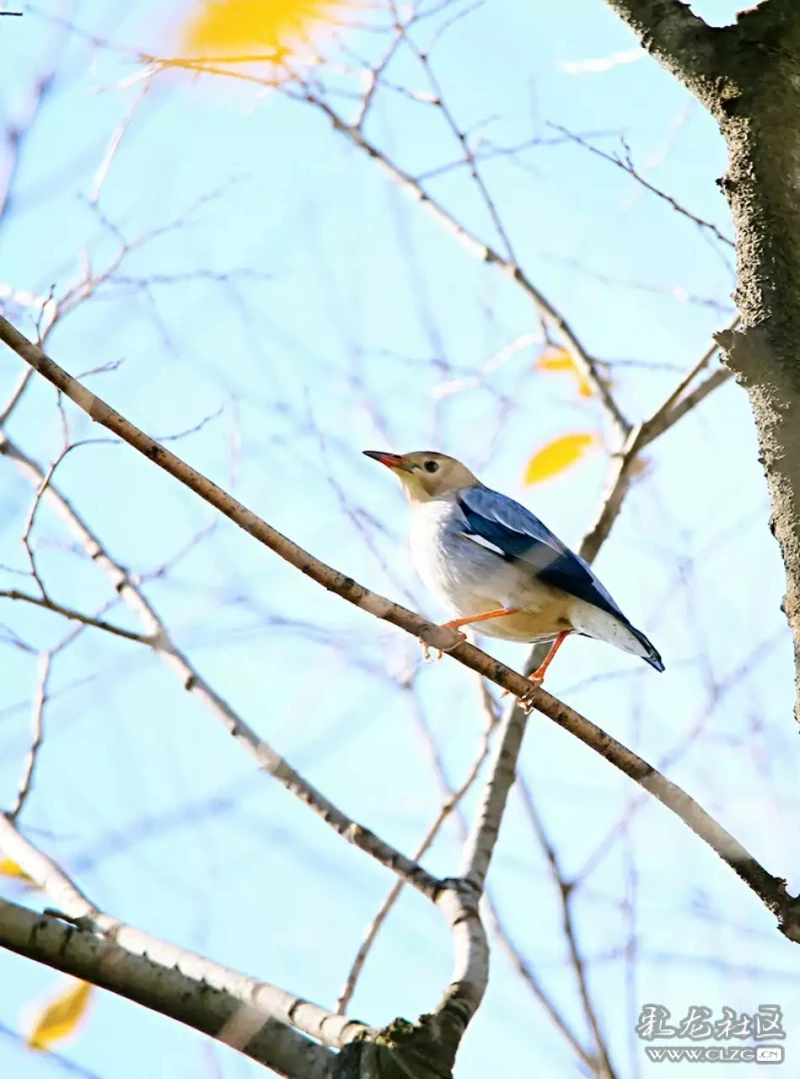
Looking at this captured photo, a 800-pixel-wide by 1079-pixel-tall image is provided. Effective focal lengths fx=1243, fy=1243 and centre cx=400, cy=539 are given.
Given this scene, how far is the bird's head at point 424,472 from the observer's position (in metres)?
6.41

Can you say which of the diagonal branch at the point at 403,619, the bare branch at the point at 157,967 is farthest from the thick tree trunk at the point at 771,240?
the bare branch at the point at 157,967

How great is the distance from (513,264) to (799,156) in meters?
2.87

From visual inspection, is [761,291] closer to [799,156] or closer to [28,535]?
[799,156]

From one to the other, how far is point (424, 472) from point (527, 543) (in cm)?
99

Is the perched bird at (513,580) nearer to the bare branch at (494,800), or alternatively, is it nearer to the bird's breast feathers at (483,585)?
the bird's breast feathers at (483,585)

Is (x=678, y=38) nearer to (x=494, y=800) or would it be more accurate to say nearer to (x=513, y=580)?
(x=494, y=800)

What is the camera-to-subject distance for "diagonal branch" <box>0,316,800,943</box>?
115 inches

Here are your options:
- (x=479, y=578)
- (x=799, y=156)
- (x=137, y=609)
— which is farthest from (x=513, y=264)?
(x=799, y=156)

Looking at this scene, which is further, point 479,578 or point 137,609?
point 479,578

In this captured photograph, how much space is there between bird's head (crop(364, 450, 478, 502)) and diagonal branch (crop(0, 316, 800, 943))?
9.51 feet

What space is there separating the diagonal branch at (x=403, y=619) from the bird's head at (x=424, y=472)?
114 inches

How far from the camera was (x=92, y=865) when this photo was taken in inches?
168

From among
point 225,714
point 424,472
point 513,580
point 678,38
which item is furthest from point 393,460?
point 678,38

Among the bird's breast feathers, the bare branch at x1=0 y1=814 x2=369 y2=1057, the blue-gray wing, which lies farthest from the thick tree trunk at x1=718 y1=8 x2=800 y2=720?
the bird's breast feathers
